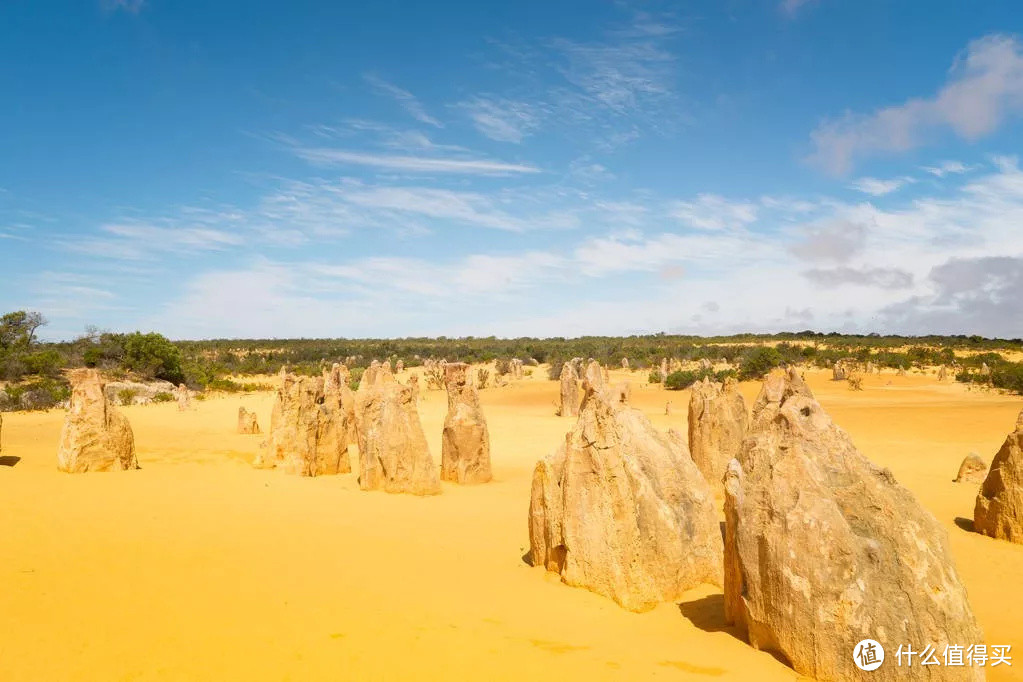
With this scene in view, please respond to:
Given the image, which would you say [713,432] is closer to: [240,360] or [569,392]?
[569,392]

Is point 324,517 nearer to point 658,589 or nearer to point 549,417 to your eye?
point 658,589

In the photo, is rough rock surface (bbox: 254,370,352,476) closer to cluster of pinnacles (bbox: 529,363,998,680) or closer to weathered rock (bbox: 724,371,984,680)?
cluster of pinnacles (bbox: 529,363,998,680)

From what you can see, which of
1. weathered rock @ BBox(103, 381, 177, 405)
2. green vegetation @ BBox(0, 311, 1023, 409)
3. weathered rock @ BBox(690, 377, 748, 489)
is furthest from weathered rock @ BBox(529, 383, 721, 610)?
weathered rock @ BBox(103, 381, 177, 405)

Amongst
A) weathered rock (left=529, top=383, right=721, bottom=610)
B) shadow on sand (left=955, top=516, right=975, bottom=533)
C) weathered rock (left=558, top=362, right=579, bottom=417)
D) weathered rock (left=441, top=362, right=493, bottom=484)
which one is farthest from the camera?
weathered rock (left=558, top=362, right=579, bottom=417)

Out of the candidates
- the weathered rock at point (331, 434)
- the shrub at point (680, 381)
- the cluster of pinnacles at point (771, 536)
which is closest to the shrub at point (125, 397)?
the weathered rock at point (331, 434)

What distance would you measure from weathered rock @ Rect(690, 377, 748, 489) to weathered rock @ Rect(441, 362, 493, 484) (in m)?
4.63

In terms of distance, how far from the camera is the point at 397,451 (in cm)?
1260

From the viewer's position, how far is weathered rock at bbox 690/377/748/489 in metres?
14.1

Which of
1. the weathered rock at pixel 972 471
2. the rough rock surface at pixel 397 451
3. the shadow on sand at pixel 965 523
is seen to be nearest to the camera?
the shadow on sand at pixel 965 523

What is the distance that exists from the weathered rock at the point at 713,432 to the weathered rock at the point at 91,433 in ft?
39.8

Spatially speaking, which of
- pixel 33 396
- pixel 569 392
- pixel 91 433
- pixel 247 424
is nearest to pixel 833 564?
pixel 91 433

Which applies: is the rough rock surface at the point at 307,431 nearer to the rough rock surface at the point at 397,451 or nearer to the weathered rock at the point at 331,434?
the weathered rock at the point at 331,434

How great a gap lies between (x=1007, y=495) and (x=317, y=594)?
400 inches

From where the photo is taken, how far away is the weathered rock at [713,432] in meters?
14.1
